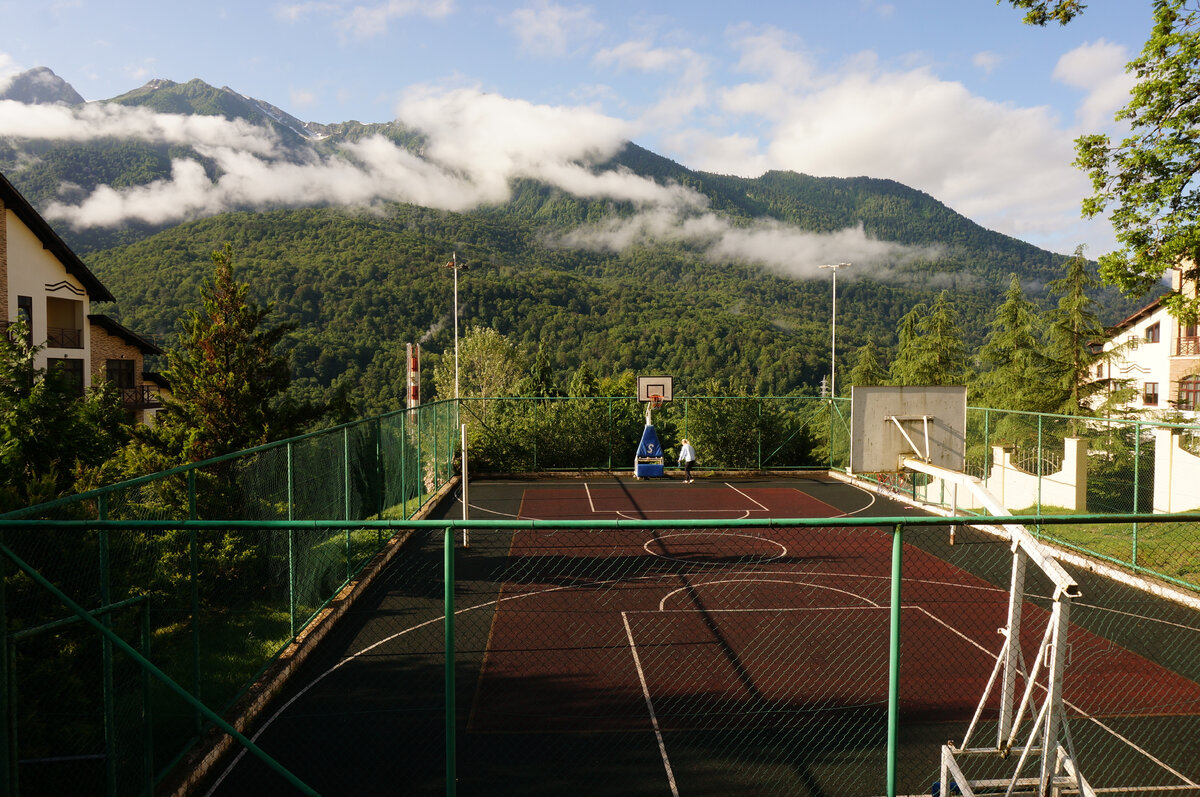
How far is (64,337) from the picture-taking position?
39000 mm

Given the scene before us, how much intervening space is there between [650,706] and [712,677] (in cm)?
103

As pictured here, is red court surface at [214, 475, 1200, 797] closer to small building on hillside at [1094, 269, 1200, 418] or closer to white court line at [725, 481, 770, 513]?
white court line at [725, 481, 770, 513]

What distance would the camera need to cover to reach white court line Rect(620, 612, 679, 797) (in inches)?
236

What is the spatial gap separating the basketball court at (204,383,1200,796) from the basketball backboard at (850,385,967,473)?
0.24 ft

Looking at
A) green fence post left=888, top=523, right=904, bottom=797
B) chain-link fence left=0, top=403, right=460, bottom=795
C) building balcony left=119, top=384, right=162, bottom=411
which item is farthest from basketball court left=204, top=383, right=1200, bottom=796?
building balcony left=119, top=384, right=162, bottom=411

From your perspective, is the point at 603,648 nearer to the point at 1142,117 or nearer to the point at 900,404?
the point at 900,404

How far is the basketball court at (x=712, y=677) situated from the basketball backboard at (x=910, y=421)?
0.24 feet

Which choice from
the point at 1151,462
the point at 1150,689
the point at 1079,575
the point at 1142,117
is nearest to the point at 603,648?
the point at 1150,689

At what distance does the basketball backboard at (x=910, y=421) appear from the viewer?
11.5 m

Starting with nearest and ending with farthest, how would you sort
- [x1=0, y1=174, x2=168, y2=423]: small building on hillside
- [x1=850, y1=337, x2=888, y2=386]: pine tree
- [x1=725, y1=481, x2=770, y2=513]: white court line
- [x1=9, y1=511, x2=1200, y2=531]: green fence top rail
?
[x1=9, y1=511, x2=1200, y2=531]: green fence top rail < [x1=725, y1=481, x2=770, y2=513]: white court line < [x1=0, y1=174, x2=168, y2=423]: small building on hillside < [x1=850, y1=337, x2=888, y2=386]: pine tree

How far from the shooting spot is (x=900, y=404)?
11.8m

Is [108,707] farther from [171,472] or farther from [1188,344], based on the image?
[1188,344]

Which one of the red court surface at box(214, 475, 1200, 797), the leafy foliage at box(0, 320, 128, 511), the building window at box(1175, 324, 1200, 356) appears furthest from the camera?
the building window at box(1175, 324, 1200, 356)

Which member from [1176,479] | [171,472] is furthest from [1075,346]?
[171,472]
